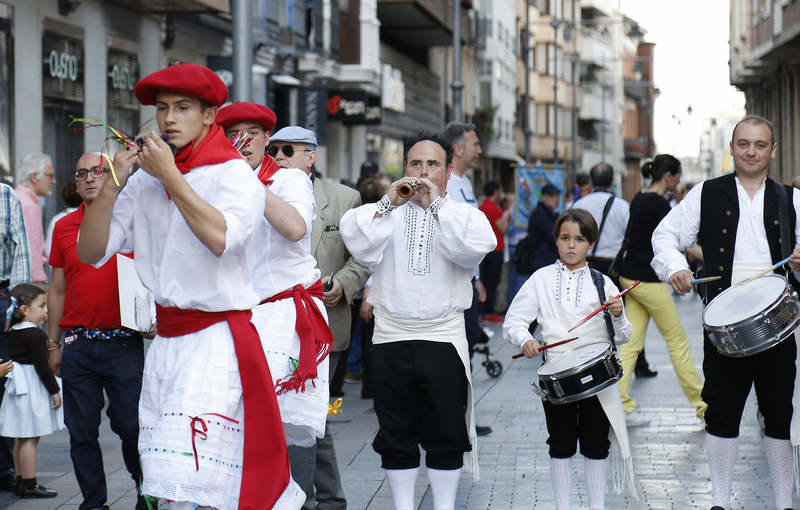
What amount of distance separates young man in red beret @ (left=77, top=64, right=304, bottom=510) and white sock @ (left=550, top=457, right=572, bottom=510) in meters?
2.31

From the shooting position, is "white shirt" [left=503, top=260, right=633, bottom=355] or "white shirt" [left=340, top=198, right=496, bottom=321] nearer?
"white shirt" [left=340, top=198, right=496, bottom=321]

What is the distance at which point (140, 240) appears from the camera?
4645 mm

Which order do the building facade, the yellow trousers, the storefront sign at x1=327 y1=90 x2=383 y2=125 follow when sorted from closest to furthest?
the yellow trousers
the building facade
the storefront sign at x1=327 y1=90 x2=383 y2=125

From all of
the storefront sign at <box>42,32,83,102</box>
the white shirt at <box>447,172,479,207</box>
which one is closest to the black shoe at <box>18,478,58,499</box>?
the white shirt at <box>447,172,479,207</box>

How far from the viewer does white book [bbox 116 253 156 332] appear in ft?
21.9

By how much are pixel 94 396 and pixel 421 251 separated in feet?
6.06

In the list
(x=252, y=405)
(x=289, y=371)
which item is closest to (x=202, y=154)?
(x=252, y=405)

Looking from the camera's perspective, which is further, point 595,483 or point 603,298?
point 603,298

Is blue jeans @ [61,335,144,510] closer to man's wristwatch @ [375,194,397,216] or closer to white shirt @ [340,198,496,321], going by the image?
white shirt @ [340,198,496,321]

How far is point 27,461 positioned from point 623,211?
6.47m

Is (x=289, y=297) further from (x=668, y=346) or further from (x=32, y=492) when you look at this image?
(x=668, y=346)

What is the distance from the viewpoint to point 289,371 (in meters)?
5.26

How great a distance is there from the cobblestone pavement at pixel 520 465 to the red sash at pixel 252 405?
2.78 meters

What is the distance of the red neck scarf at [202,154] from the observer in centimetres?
448
